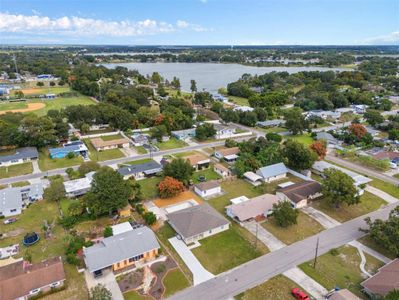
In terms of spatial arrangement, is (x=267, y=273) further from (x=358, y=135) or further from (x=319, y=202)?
(x=358, y=135)

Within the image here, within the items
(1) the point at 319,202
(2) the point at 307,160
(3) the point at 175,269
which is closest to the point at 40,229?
(3) the point at 175,269

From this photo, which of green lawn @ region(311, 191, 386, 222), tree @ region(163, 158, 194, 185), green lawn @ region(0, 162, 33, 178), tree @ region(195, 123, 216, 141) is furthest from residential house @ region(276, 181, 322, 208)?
green lawn @ region(0, 162, 33, 178)

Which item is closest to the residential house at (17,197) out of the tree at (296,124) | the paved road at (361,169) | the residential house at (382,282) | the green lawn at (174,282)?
the green lawn at (174,282)

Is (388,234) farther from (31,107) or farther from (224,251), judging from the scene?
(31,107)

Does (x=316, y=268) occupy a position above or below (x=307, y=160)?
below

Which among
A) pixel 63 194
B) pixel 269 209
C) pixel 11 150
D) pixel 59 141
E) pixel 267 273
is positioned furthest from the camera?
pixel 59 141

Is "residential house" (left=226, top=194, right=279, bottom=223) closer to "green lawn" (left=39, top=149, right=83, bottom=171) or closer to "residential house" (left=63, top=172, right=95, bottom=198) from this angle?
"residential house" (left=63, top=172, right=95, bottom=198)
